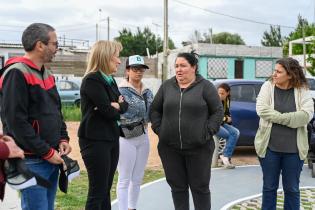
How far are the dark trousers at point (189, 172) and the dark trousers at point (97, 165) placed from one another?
2.05 ft

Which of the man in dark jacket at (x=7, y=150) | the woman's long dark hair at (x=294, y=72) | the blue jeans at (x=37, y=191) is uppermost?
the woman's long dark hair at (x=294, y=72)

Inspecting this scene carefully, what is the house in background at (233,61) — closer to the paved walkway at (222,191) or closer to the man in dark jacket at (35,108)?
the paved walkway at (222,191)

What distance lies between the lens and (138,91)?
5.02 meters

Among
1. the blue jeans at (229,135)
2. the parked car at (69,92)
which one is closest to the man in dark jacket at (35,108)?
the blue jeans at (229,135)

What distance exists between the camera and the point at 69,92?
21984 mm

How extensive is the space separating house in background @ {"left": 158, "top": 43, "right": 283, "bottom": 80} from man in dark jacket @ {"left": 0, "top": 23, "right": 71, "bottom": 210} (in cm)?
2443

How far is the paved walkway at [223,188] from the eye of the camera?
575cm

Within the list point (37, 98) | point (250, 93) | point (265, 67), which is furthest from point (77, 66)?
point (37, 98)

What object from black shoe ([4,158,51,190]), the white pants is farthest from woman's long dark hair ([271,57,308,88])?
black shoe ([4,158,51,190])

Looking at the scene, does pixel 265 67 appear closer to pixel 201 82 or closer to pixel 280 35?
pixel 201 82

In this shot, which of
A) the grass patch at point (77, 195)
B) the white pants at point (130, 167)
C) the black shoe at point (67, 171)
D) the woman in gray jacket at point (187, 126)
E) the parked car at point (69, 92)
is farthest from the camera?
the parked car at point (69, 92)

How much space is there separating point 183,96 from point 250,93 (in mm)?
5109

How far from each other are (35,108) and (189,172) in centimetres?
185

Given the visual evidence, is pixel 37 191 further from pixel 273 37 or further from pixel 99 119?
pixel 273 37
